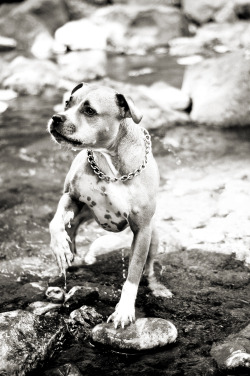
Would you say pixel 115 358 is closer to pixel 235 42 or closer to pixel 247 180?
pixel 247 180

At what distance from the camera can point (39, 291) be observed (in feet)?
16.3

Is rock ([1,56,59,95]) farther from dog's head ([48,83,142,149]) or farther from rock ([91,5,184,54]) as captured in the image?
dog's head ([48,83,142,149])

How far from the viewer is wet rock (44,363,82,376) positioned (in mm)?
3770

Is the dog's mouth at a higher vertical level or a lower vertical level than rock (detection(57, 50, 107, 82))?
higher

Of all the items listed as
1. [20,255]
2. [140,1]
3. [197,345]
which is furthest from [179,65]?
[197,345]

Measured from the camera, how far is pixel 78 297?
471 centimetres

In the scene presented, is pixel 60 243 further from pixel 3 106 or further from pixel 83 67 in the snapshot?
pixel 83 67

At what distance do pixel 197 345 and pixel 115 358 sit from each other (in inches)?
25.6

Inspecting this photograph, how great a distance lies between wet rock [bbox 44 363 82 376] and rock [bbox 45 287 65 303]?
94 centimetres

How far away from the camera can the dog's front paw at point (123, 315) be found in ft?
13.8

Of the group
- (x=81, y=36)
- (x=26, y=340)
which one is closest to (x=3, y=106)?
(x=81, y=36)

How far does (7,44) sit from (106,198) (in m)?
15.0

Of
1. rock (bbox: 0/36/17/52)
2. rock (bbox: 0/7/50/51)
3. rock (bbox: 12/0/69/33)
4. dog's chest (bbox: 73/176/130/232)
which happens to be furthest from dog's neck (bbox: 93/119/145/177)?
rock (bbox: 12/0/69/33)

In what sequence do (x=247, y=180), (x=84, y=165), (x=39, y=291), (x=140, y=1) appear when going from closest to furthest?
(x=84, y=165) → (x=39, y=291) → (x=247, y=180) → (x=140, y=1)
